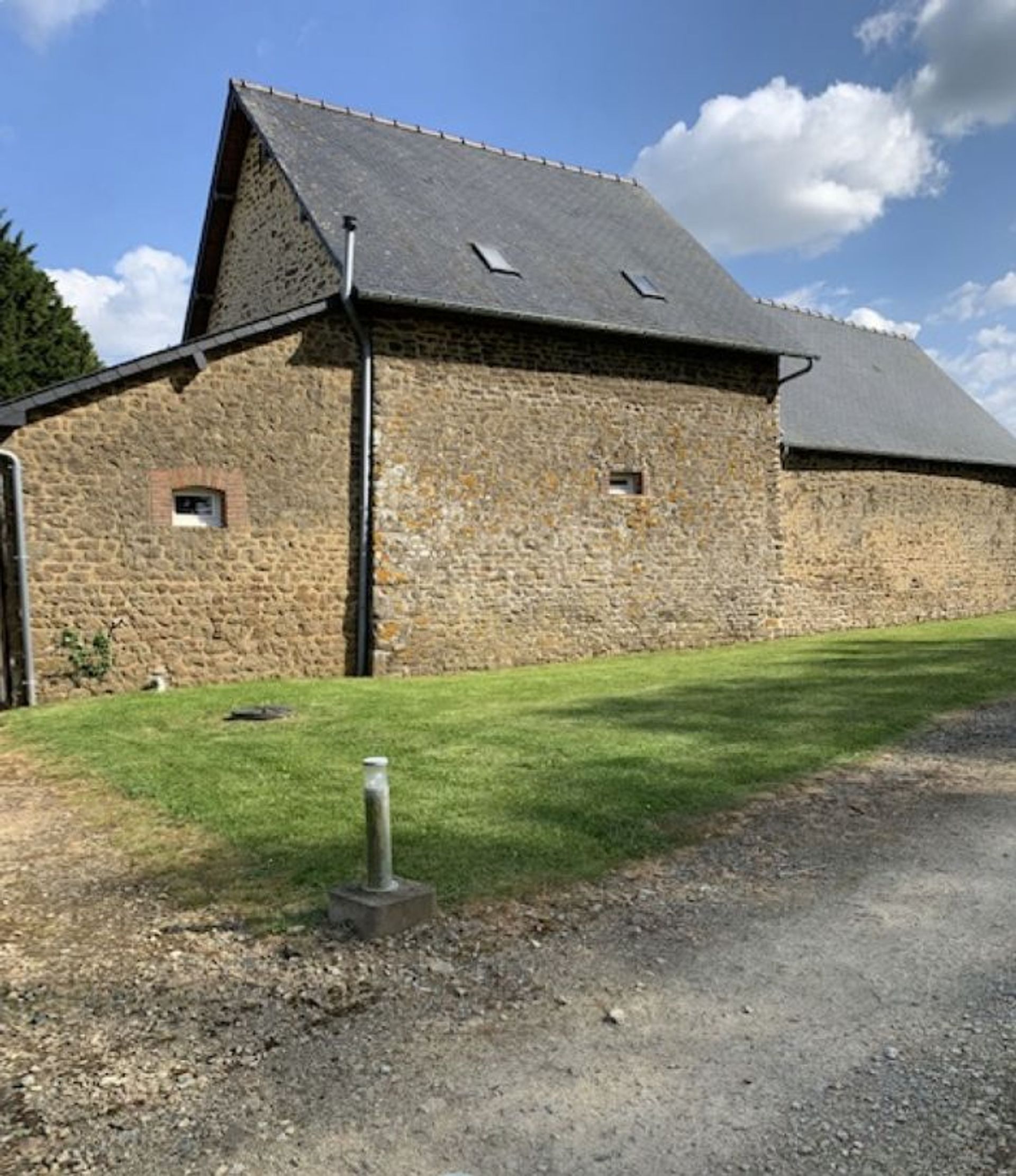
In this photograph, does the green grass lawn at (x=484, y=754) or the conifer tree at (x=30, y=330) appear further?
the conifer tree at (x=30, y=330)

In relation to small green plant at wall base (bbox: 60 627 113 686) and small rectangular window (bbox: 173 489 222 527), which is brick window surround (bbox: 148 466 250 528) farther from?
small green plant at wall base (bbox: 60 627 113 686)

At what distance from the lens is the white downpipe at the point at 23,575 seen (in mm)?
9922

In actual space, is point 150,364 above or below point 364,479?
above

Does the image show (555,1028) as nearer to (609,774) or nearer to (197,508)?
(609,774)

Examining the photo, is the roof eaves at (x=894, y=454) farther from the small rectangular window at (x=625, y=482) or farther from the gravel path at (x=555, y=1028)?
the gravel path at (x=555, y=1028)

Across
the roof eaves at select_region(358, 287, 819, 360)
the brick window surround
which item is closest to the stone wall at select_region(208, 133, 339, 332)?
the roof eaves at select_region(358, 287, 819, 360)

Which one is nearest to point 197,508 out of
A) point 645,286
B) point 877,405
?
point 645,286

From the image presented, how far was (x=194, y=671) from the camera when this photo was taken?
11086 millimetres

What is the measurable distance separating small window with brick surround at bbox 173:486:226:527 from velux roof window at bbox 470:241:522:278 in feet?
17.0

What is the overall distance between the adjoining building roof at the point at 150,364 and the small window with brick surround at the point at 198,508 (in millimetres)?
1390

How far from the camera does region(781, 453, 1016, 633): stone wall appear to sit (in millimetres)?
17484

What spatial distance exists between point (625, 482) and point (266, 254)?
6413 millimetres

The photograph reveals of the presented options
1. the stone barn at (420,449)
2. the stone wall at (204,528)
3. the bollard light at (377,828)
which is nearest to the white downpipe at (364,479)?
the stone barn at (420,449)

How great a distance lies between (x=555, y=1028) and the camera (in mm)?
3023
